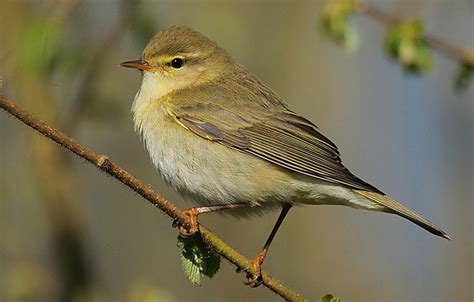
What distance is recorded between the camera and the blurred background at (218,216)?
5.24 metres

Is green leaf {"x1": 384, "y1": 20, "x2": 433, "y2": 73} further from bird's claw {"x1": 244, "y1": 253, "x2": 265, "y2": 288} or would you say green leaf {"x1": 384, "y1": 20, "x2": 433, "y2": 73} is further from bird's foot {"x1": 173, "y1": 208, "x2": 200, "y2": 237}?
bird's foot {"x1": 173, "y1": 208, "x2": 200, "y2": 237}

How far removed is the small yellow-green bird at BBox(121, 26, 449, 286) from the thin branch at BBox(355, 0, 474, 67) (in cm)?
72

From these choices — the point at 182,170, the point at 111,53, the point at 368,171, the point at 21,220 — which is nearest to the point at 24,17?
the point at 111,53

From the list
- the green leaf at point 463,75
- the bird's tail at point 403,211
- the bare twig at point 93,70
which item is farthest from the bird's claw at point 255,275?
the bare twig at point 93,70

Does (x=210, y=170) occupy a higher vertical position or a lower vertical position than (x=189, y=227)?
higher

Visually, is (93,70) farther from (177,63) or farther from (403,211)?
(403,211)

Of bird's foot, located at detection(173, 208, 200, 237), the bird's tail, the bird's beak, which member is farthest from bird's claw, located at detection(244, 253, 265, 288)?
the bird's beak

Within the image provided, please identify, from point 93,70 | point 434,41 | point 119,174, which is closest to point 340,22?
point 434,41

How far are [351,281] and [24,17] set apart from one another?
321 centimetres

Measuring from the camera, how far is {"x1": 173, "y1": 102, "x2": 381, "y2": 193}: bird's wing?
4.15 m

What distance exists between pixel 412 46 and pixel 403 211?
101cm

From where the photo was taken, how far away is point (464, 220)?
20.4 feet

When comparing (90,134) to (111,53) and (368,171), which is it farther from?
(368,171)

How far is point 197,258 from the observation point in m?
3.32
